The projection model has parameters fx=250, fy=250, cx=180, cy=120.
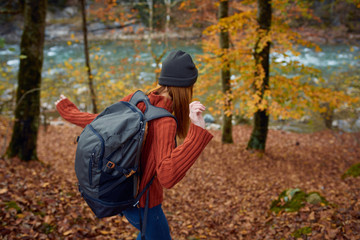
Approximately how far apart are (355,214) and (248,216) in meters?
1.64

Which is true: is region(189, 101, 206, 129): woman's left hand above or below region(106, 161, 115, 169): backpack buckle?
above

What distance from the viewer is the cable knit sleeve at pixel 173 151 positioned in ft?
4.93

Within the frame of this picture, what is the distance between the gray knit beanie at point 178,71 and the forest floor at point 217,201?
2.53 metres

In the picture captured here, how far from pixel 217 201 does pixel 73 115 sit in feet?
13.3

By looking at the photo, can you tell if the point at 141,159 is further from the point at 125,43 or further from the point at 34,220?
the point at 125,43

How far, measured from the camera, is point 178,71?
1717 millimetres

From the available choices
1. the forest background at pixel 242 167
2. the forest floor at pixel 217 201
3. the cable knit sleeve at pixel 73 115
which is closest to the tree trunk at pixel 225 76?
the forest background at pixel 242 167

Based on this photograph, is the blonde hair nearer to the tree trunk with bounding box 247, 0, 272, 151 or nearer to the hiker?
the hiker

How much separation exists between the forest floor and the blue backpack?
189cm

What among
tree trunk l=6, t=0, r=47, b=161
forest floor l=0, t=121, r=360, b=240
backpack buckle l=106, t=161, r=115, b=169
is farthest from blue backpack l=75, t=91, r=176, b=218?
tree trunk l=6, t=0, r=47, b=161

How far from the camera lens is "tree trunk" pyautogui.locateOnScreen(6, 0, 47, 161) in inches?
201

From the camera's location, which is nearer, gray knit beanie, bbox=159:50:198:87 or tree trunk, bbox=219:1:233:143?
gray knit beanie, bbox=159:50:198:87

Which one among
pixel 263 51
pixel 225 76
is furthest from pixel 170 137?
pixel 225 76

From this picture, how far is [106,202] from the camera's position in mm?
1625
